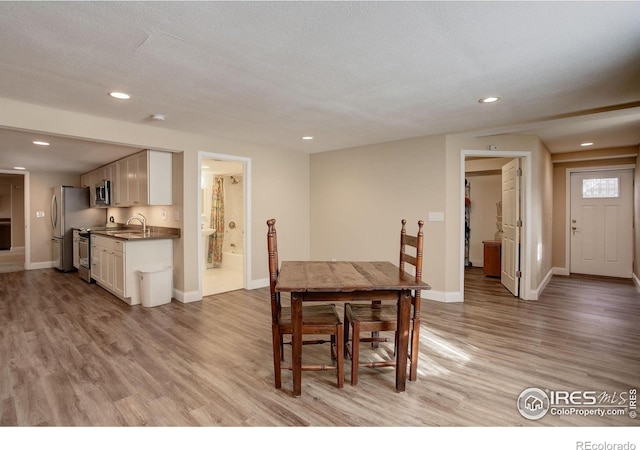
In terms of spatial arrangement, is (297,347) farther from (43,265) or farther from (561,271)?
(43,265)

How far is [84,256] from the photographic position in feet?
18.3

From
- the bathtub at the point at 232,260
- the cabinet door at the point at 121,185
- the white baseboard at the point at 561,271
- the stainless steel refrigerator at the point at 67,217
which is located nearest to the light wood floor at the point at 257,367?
the cabinet door at the point at 121,185

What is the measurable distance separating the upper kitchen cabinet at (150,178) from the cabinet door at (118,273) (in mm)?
785

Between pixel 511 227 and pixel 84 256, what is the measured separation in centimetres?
702

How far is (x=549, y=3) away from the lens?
1.60 m

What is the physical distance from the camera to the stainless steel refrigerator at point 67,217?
6.50 m

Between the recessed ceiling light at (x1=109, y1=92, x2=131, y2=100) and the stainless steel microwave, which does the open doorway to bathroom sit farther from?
the recessed ceiling light at (x1=109, y1=92, x2=131, y2=100)

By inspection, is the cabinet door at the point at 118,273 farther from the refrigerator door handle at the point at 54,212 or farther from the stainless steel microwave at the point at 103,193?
the refrigerator door handle at the point at 54,212

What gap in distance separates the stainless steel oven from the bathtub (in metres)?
2.52

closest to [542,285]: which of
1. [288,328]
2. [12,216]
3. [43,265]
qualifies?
[288,328]

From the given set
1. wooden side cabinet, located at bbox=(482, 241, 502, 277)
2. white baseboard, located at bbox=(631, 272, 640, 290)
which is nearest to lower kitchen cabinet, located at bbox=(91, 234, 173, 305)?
wooden side cabinet, located at bbox=(482, 241, 502, 277)
